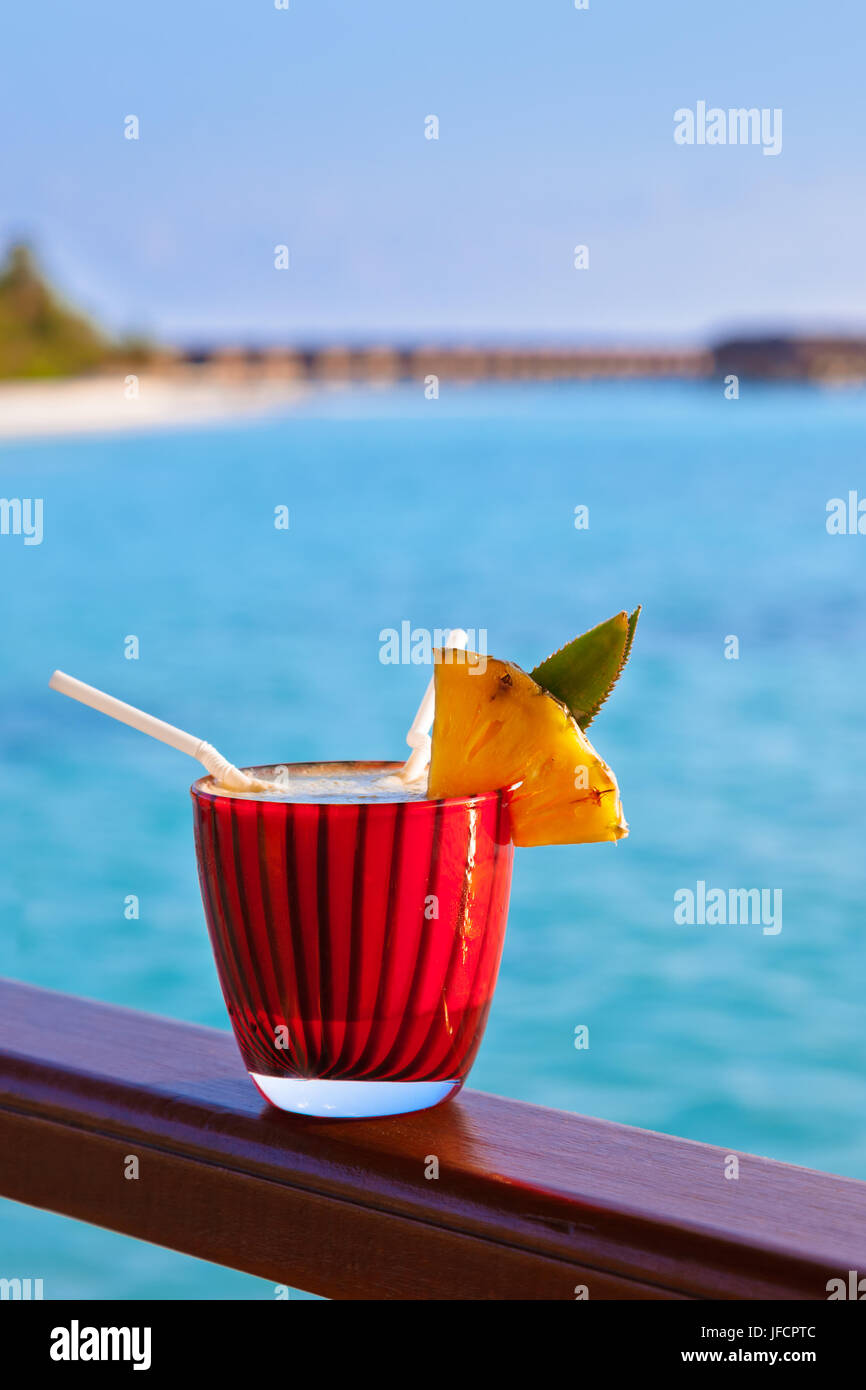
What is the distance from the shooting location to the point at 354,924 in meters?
0.40

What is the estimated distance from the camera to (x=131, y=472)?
18.2m

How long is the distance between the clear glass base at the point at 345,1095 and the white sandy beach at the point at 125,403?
21352 millimetres

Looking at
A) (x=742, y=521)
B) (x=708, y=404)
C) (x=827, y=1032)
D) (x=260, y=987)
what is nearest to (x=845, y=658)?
(x=827, y=1032)

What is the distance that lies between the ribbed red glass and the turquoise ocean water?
5.20ft

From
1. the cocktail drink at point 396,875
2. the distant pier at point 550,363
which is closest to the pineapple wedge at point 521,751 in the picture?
the cocktail drink at point 396,875

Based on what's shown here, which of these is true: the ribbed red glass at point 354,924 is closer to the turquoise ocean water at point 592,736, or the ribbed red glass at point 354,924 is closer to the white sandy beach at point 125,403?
the turquoise ocean water at point 592,736

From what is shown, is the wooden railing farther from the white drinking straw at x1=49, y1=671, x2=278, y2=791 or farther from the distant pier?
the distant pier

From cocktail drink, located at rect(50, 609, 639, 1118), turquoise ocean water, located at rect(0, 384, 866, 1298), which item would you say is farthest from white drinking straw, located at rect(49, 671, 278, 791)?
turquoise ocean water, located at rect(0, 384, 866, 1298)

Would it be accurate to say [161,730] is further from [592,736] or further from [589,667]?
[592,736]

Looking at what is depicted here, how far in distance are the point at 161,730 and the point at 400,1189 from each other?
13 cm

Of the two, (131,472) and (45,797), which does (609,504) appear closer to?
(131,472)

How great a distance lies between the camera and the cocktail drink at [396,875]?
1.30ft

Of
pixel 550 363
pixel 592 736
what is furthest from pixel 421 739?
pixel 550 363
